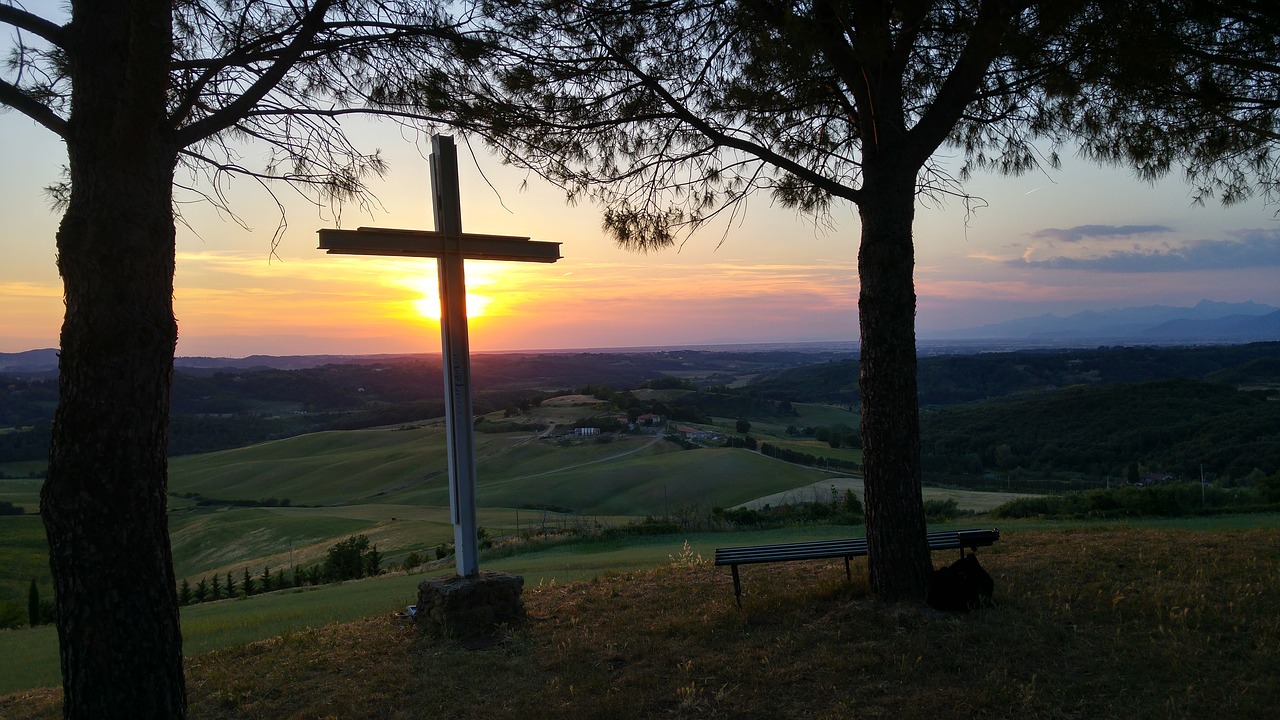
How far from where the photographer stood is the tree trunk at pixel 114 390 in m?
3.17

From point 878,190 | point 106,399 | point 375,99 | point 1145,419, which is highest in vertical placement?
point 375,99

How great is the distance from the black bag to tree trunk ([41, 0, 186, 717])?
13.2 feet

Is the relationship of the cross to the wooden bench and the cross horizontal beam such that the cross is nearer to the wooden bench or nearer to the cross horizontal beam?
the cross horizontal beam

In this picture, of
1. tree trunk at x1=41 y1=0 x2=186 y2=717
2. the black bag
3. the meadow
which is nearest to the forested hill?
the meadow

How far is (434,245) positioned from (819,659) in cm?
356

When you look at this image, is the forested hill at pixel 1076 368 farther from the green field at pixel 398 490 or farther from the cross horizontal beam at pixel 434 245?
the cross horizontal beam at pixel 434 245

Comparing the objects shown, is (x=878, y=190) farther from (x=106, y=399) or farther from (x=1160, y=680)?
(x=106, y=399)

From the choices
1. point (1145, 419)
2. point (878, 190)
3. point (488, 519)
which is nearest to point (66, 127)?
point (878, 190)

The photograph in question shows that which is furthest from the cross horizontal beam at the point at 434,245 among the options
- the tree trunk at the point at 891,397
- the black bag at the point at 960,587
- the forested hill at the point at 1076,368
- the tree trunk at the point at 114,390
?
the forested hill at the point at 1076,368

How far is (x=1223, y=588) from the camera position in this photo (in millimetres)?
5359

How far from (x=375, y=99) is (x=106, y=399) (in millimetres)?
2674

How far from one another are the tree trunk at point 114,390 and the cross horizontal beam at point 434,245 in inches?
74.6

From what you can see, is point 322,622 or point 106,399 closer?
point 106,399

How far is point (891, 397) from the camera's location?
503 centimetres
